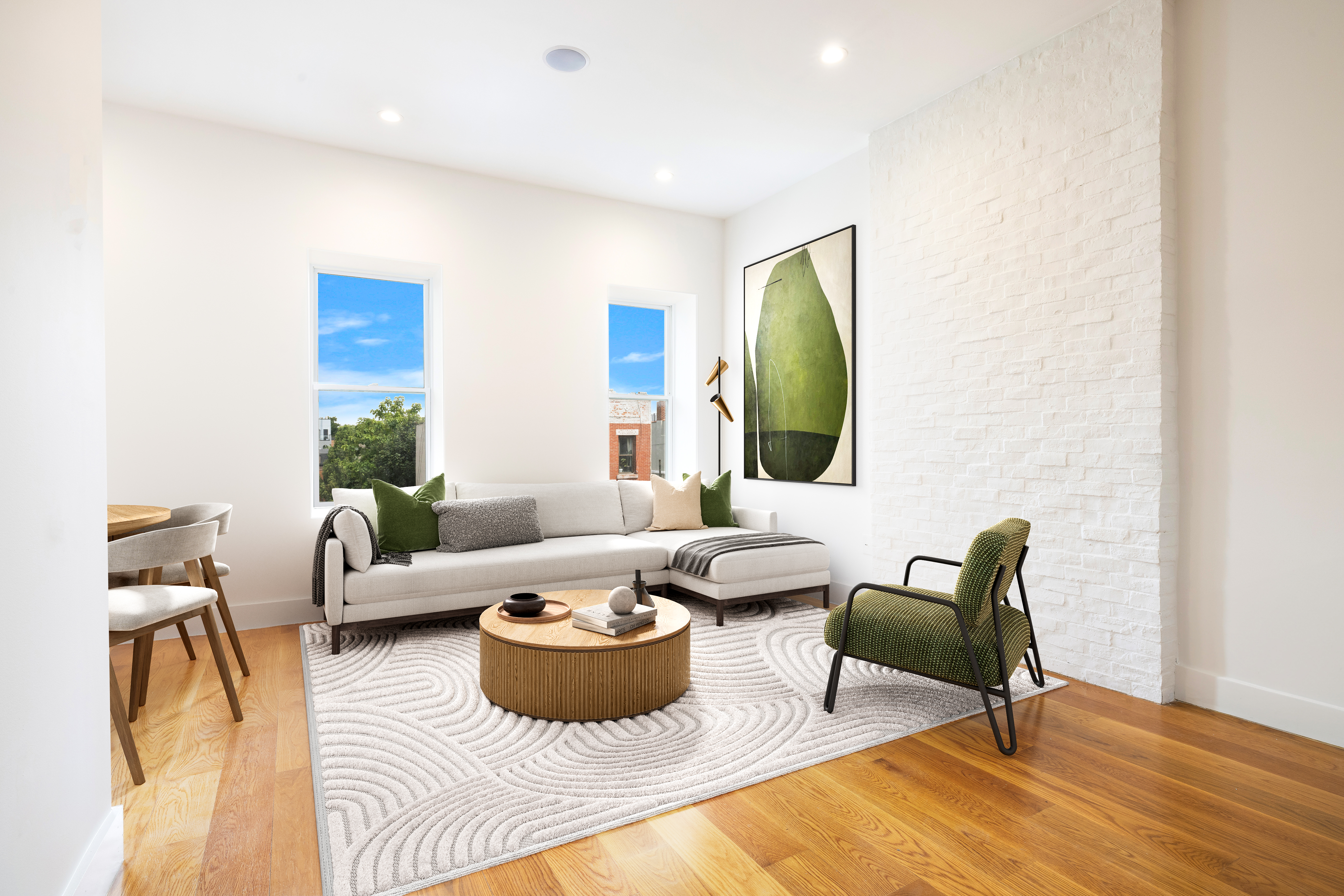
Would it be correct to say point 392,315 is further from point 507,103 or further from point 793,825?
point 793,825

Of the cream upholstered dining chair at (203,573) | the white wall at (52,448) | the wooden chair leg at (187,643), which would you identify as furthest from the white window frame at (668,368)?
the white wall at (52,448)

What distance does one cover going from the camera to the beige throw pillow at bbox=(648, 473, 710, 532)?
Answer: 4.95 meters

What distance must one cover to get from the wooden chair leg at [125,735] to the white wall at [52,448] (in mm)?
397

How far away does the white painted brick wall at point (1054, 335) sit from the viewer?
2906 millimetres

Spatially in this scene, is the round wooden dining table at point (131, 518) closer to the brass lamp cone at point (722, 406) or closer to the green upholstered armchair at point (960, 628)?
the green upholstered armchair at point (960, 628)

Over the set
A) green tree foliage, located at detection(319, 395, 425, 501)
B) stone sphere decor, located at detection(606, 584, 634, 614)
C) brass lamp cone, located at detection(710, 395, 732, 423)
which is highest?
brass lamp cone, located at detection(710, 395, 732, 423)

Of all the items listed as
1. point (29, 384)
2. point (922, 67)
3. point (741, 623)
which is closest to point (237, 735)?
point (29, 384)

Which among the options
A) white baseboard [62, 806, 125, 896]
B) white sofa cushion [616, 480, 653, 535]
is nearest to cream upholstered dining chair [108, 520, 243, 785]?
white baseboard [62, 806, 125, 896]

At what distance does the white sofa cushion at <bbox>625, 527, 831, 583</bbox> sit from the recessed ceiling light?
2702mm

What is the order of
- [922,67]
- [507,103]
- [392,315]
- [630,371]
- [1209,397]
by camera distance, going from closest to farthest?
[1209,397] < [922,67] < [507,103] < [392,315] < [630,371]

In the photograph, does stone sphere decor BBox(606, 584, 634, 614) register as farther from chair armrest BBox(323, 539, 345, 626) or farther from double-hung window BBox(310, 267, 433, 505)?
double-hung window BBox(310, 267, 433, 505)

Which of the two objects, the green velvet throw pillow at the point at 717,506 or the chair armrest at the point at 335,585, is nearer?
the chair armrest at the point at 335,585

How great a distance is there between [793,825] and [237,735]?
6.64 ft

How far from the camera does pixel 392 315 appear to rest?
4.88 metres
